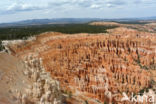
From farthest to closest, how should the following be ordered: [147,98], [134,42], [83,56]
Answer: [134,42] < [83,56] < [147,98]

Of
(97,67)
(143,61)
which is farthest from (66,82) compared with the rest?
(143,61)

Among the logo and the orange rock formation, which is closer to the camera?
the logo

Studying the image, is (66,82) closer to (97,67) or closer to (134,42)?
(97,67)

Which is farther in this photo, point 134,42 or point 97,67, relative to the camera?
point 134,42

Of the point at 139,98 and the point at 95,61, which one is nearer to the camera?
the point at 139,98

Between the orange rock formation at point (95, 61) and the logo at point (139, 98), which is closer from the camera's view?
the logo at point (139, 98)

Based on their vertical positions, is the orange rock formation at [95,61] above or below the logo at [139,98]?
above

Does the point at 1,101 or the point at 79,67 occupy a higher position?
the point at 1,101

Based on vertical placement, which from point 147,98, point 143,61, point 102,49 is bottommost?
point 147,98

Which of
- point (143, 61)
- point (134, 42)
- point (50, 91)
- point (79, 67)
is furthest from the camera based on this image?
point (134, 42)

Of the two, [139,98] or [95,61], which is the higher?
[95,61]

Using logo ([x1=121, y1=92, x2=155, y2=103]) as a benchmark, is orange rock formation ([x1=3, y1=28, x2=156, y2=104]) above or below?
above
